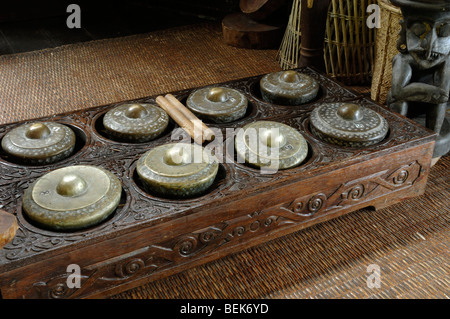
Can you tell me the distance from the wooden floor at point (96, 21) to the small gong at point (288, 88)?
1.50 meters

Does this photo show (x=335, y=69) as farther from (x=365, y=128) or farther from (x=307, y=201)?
(x=307, y=201)

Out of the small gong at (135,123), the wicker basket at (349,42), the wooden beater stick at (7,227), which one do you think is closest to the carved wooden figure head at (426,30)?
the wicker basket at (349,42)

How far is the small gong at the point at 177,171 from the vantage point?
1.30 metres

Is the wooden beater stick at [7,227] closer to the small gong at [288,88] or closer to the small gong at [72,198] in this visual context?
the small gong at [72,198]

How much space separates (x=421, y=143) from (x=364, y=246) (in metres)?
0.36

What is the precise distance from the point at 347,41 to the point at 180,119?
115cm

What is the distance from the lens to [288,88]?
5.60 ft

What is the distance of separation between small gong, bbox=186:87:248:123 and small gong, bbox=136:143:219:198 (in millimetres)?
233

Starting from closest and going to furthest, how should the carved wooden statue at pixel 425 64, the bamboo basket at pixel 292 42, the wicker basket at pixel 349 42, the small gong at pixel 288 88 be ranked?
the carved wooden statue at pixel 425 64 < the small gong at pixel 288 88 < the wicker basket at pixel 349 42 < the bamboo basket at pixel 292 42

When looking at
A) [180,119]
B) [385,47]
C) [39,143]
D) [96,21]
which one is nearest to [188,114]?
[180,119]

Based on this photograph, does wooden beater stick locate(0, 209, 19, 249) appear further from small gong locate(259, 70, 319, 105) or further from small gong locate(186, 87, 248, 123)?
small gong locate(259, 70, 319, 105)

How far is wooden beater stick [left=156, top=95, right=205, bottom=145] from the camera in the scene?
4.93ft

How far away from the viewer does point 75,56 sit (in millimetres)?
2660

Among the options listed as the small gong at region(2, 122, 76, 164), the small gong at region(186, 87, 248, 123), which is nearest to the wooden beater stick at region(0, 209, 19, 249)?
the small gong at region(2, 122, 76, 164)
